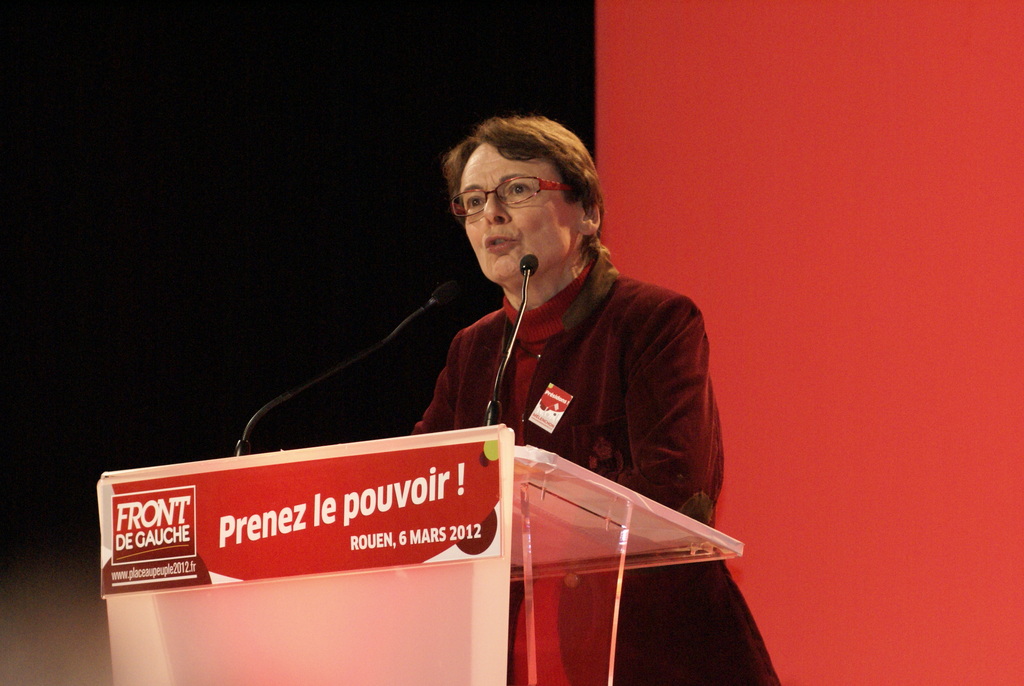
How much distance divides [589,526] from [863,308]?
4.72ft

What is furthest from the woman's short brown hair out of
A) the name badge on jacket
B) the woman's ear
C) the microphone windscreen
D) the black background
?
the black background

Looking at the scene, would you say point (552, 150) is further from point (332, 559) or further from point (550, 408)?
point (332, 559)

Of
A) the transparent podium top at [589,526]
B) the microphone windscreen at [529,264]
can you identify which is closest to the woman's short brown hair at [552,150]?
the microphone windscreen at [529,264]

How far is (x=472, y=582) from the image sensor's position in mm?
1032

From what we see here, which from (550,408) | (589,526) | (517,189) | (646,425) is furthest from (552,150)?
(589,526)

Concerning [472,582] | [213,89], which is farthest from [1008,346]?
[213,89]

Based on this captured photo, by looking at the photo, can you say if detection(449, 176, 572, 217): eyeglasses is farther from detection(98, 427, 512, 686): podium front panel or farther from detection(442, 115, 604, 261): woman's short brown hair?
detection(98, 427, 512, 686): podium front panel

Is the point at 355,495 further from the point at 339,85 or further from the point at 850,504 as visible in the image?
the point at 339,85

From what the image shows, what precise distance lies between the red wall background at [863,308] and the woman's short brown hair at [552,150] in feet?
2.00

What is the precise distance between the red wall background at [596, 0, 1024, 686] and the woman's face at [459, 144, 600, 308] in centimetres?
67

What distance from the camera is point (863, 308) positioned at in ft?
7.97

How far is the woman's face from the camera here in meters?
2.14

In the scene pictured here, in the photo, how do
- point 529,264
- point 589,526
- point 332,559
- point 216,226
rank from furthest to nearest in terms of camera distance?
point 216,226 < point 529,264 < point 589,526 < point 332,559

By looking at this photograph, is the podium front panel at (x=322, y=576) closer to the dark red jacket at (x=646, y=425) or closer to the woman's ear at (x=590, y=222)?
the dark red jacket at (x=646, y=425)
